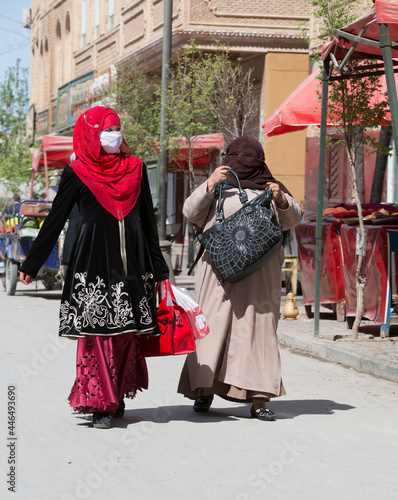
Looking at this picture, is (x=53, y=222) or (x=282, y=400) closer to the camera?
(x=53, y=222)

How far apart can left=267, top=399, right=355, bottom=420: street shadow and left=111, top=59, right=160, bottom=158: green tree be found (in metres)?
14.2

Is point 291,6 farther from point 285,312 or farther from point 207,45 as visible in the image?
point 285,312

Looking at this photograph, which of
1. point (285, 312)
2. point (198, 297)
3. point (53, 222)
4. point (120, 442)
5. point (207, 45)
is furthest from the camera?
point (207, 45)

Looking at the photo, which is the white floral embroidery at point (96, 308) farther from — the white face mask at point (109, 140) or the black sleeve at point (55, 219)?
the white face mask at point (109, 140)

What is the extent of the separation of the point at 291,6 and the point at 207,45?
2.29m

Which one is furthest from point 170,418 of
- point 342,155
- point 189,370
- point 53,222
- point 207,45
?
point 207,45

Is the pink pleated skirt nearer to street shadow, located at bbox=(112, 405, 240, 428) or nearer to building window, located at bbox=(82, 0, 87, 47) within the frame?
street shadow, located at bbox=(112, 405, 240, 428)

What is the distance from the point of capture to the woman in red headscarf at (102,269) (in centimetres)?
587

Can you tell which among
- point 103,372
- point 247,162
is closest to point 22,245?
point 247,162

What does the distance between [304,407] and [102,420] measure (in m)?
1.71

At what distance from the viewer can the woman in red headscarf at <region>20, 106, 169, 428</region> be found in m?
5.87

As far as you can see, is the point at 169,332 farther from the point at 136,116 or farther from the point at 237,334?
the point at 136,116

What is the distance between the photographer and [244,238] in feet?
20.2

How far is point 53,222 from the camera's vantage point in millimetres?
6078
